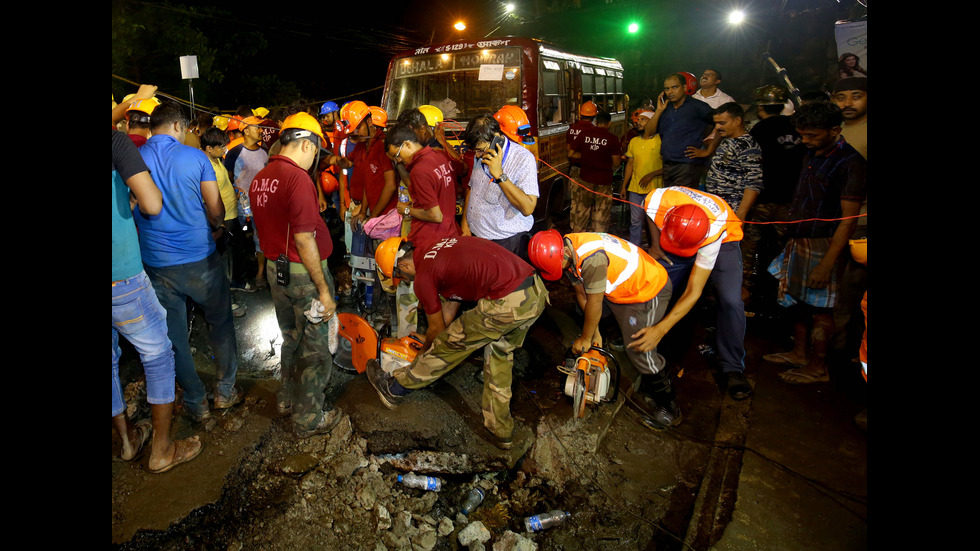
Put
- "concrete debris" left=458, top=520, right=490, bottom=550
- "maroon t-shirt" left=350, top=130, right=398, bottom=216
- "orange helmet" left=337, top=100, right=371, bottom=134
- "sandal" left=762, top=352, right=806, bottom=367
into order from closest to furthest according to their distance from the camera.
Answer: "concrete debris" left=458, top=520, right=490, bottom=550
"sandal" left=762, top=352, right=806, bottom=367
"maroon t-shirt" left=350, top=130, right=398, bottom=216
"orange helmet" left=337, top=100, right=371, bottom=134

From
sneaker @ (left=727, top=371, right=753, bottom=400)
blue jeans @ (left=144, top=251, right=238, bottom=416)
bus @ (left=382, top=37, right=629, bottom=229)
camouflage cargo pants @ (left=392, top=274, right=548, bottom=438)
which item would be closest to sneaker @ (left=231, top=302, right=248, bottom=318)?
blue jeans @ (left=144, top=251, right=238, bottom=416)

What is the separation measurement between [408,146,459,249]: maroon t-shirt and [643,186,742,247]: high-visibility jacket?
1507 mm

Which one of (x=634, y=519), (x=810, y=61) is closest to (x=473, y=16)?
(x=810, y=61)

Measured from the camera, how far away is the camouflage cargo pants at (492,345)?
3.05 m

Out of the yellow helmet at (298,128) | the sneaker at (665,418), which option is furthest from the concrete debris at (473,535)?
the yellow helmet at (298,128)

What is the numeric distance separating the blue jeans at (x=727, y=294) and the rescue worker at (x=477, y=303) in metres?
1.35

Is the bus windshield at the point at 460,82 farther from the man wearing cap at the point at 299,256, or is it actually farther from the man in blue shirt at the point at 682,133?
the man wearing cap at the point at 299,256

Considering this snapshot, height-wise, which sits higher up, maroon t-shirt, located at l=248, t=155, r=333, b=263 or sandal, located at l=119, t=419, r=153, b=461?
maroon t-shirt, located at l=248, t=155, r=333, b=263

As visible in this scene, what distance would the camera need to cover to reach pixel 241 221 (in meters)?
5.76

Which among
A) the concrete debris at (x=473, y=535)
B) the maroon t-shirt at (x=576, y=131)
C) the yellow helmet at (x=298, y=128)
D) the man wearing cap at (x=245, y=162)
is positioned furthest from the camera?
the maroon t-shirt at (x=576, y=131)

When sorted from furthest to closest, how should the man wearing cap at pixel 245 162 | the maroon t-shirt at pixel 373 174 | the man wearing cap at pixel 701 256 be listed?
the man wearing cap at pixel 245 162 < the maroon t-shirt at pixel 373 174 < the man wearing cap at pixel 701 256

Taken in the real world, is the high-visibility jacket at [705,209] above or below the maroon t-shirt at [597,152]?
below

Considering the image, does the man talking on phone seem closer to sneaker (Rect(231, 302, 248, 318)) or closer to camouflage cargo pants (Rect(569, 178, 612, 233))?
camouflage cargo pants (Rect(569, 178, 612, 233))

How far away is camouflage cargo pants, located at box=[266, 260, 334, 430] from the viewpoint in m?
3.24
